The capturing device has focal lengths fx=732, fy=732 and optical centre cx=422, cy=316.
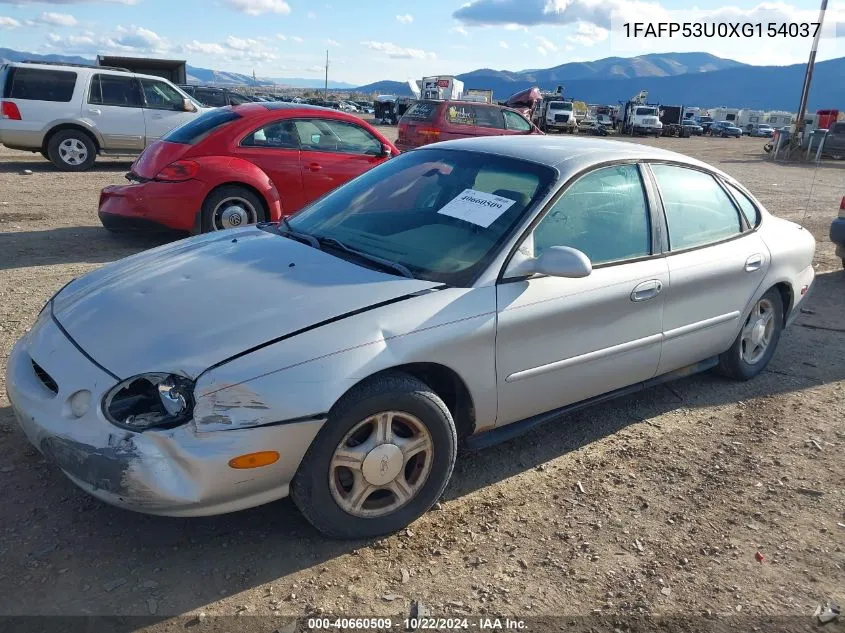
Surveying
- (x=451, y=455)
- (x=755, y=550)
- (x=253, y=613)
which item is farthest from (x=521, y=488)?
(x=253, y=613)

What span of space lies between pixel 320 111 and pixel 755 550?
6.53 meters

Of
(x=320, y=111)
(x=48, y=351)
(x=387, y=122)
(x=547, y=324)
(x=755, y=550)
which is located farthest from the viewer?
(x=387, y=122)

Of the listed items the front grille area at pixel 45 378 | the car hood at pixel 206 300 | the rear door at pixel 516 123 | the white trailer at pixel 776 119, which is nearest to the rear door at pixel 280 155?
the car hood at pixel 206 300

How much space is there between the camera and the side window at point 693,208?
160 inches

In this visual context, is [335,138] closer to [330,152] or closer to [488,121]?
[330,152]

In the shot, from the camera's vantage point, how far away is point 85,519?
2.96 meters

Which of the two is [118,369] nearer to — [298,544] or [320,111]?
[298,544]

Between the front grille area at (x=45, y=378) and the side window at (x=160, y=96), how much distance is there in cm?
1187

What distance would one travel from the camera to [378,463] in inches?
112

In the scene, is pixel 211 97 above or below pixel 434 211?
above

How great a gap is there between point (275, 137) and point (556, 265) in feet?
17.6

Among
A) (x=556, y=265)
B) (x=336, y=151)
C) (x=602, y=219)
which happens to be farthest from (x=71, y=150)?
(x=556, y=265)

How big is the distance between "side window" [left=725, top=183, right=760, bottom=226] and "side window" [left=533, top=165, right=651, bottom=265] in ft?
3.38

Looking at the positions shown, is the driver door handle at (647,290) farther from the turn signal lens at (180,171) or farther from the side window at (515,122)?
the side window at (515,122)
